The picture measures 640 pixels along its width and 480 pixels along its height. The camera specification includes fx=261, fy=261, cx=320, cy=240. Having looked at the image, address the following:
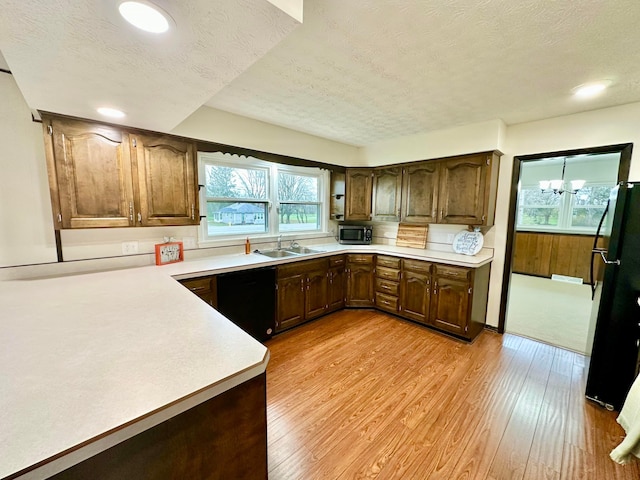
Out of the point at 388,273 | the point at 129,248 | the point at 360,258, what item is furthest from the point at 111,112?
the point at 388,273

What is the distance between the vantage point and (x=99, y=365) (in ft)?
2.97

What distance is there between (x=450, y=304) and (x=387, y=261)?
2.95ft

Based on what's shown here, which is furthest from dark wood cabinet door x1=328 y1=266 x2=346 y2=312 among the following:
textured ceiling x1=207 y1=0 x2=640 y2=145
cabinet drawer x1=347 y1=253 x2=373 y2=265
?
textured ceiling x1=207 y1=0 x2=640 y2=145

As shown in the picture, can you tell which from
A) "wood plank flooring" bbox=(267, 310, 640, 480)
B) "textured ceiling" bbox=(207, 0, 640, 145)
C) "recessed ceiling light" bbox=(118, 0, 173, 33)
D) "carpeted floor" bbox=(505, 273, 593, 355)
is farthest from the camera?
"carpeted floor" bbox=(505, 273, 593, 355)

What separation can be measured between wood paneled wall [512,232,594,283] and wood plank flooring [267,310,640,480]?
146 inches

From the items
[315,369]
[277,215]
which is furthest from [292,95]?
[315,369]

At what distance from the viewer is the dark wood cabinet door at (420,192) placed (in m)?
3.31

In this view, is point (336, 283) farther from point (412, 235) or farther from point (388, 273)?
point (412, 235)

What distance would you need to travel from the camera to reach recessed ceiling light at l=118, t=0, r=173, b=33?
2.70ft

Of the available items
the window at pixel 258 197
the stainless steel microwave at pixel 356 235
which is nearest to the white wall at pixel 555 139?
the stainless steel microwave at pixel 356 235

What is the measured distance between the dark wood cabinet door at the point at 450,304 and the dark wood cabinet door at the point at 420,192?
0.83 metres

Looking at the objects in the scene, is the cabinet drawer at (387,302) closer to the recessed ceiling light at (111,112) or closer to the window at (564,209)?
the recessed ceiling light at (111,112)

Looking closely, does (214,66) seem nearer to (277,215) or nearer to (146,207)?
(146,207)

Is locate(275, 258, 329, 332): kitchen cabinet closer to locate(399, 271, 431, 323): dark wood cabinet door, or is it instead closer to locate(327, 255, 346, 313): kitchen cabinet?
locate(327, 255, 346, 313): kitchen cabinet
